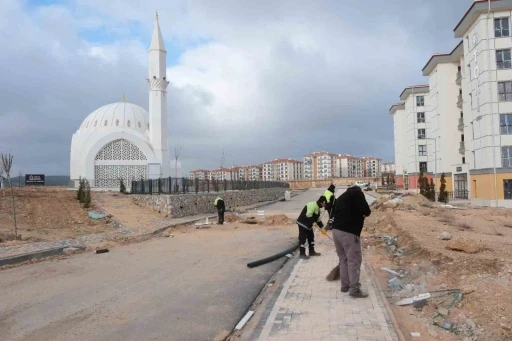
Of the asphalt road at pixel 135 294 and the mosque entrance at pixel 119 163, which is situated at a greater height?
the mosque entrance at pixel 119 163

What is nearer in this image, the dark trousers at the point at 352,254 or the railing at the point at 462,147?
the dark trousers at the point at 352,254

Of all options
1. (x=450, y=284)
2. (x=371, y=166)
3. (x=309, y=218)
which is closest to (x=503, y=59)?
(x=309, y=218)

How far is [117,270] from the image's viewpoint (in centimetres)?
865

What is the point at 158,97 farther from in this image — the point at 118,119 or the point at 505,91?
the point at 505,91

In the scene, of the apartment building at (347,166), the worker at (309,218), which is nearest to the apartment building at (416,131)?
the worker at (309,218)

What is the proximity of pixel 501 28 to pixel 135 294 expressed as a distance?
31.4m

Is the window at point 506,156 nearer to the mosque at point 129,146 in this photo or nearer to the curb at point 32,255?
the curb at point 32,255

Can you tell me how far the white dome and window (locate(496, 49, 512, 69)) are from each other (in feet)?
116

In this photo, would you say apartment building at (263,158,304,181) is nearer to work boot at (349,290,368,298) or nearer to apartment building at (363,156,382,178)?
apartment building at (363,156,382,178)

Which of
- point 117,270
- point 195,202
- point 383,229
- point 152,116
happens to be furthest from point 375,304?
point 152,116

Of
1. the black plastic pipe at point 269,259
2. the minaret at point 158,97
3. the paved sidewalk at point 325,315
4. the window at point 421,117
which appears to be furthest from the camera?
the window at point 421,117

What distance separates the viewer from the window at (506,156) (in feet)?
91.5

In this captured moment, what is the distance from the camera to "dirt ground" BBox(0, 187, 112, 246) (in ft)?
46.8

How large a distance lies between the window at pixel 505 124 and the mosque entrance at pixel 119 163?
3353 cm
